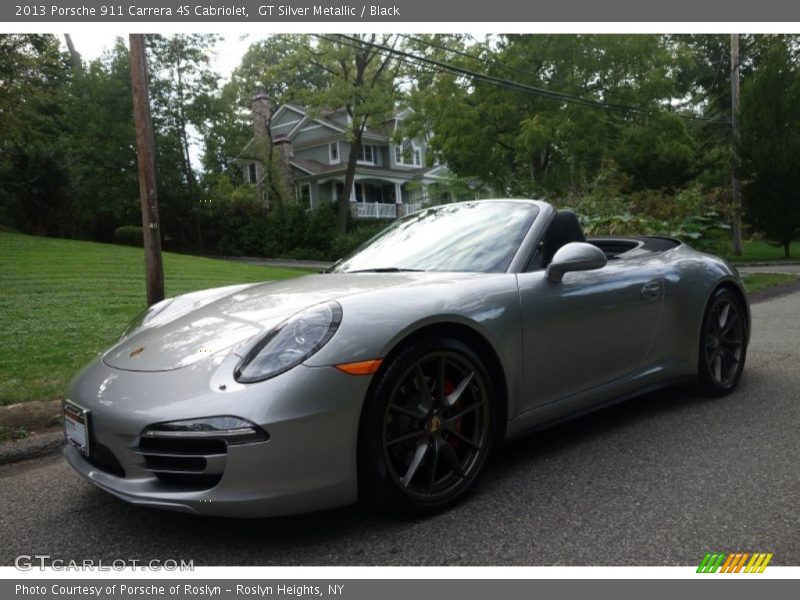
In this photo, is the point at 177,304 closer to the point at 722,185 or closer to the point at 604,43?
the point at 604,43

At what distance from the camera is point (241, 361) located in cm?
243

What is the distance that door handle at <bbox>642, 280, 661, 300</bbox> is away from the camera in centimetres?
371

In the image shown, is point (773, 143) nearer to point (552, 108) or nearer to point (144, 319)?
point (552, 108)

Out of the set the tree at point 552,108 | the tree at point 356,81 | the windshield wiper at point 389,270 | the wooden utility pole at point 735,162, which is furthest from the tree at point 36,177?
the wooden utility pole at point 735,162

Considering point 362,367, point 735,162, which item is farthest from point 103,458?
point 735,162

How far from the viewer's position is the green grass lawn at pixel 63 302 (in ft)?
17.4

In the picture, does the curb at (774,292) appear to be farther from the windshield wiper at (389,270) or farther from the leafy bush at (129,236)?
the leafy bush at (129,236)

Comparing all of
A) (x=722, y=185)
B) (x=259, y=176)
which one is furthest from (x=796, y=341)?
(x=259, y=176)

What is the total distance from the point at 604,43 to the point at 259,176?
73.4 ft

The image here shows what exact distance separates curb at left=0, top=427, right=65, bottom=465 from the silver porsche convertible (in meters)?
0.97

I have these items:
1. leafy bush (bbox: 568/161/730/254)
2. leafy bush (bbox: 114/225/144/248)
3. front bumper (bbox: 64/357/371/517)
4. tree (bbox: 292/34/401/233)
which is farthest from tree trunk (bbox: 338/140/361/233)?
front bumper (bbox: 64/357/371/517)

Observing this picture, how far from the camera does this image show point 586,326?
329 centimetres

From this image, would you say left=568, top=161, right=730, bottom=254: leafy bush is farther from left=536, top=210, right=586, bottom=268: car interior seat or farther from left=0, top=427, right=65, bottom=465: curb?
left=0, top=427, right=65, bottom=465: curb

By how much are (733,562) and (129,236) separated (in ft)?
97.3
